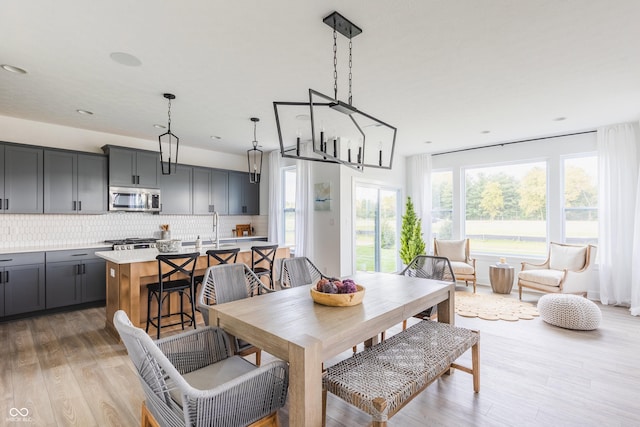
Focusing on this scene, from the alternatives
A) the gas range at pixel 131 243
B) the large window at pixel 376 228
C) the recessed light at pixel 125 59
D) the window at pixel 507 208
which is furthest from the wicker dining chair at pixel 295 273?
the window at pixel 507 208

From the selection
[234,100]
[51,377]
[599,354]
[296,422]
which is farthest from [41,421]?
[599,354]

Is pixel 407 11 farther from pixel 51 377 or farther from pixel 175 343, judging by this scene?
pixel 51 377

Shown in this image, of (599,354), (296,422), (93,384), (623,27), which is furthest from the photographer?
(599,354)

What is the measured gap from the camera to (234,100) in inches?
151

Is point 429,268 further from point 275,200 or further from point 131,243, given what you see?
point 131,243

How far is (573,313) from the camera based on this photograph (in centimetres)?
370

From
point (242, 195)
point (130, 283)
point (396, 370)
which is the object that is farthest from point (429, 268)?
point (242, 195)

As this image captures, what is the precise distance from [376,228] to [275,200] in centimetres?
219

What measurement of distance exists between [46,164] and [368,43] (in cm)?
477

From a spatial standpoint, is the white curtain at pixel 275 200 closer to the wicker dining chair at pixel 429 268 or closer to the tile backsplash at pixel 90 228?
the tile backsplash at pixel 90 228

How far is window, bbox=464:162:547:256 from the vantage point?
564 cm

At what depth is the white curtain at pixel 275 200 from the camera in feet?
21.7

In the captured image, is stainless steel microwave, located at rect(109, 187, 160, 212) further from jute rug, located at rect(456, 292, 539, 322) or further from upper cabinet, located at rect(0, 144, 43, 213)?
jute rug, located at rect(456, 292, 539, 322)

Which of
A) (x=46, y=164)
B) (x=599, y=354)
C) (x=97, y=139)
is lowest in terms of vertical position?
(x=599, y=354)
